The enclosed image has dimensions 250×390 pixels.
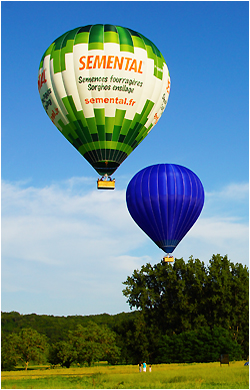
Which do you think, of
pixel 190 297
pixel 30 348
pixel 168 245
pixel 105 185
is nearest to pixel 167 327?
pixel 190 297

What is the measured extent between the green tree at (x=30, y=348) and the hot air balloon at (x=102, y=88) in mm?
38261

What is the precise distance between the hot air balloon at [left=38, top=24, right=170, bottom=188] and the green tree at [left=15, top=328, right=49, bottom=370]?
38.3m

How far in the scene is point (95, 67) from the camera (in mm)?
27531

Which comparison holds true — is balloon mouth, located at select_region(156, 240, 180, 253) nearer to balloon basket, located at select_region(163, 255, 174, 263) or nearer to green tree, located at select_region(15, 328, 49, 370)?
balloon basket, located at select_region(163, 255, 174, 263)

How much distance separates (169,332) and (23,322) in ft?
219

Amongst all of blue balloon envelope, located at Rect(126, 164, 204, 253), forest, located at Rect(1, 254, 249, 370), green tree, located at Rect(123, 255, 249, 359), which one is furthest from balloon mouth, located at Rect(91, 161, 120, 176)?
green tree, located at Rect(123, 255, 249, 359)

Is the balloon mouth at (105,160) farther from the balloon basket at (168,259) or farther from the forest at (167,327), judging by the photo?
the forest at (167,327)

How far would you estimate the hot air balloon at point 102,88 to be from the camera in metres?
27.6

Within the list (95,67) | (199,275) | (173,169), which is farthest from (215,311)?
(95,67)

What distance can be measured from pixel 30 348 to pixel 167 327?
16.7 m

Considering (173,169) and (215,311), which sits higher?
(173,169)

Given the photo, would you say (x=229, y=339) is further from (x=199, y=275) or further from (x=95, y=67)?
(x=95, y=67)

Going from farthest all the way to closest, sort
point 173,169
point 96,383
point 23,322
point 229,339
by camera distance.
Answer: point 23,322, point 229,339, point 173,169, point 96,383

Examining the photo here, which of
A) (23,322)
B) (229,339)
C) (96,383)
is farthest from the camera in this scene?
(23,322)
